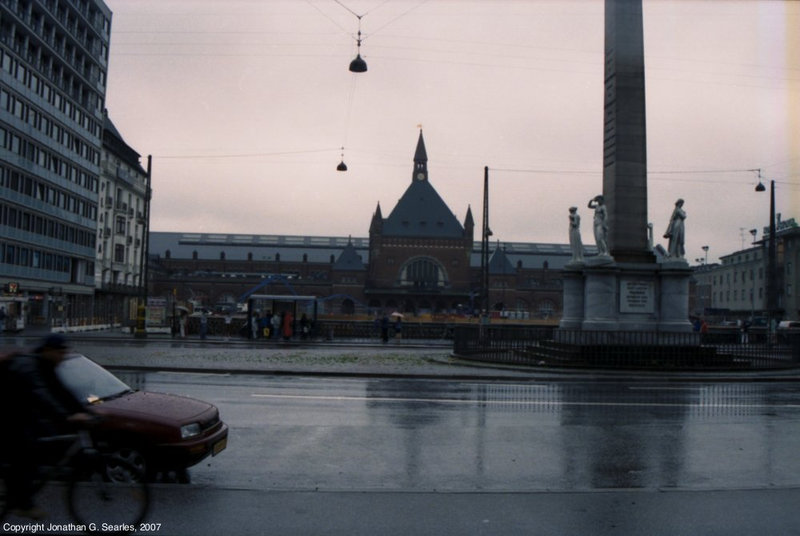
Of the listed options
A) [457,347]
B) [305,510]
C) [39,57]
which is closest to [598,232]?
[457,347]

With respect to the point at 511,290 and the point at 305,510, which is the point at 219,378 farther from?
the point at 511,290

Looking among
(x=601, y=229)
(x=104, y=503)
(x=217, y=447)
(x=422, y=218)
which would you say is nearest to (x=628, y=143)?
(x=601, y=229)

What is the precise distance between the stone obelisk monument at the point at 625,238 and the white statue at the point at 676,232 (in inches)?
16.3

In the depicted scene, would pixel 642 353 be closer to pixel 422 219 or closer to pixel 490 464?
pixel 490 464

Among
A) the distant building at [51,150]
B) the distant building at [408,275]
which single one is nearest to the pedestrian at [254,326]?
the distant building at [51,150]

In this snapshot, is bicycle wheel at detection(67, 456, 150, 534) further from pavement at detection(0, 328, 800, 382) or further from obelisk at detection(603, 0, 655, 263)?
obelisk at detection(603, 0, 655, 263)

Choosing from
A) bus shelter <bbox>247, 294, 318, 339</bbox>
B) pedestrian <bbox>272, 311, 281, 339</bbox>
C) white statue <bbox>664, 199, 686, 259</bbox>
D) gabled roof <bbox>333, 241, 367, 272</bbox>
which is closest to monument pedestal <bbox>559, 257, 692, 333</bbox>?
white statue <bbox>664, 199, 686, 259</bbox>

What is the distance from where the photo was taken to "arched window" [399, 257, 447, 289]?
109875 mm

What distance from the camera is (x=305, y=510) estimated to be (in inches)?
232

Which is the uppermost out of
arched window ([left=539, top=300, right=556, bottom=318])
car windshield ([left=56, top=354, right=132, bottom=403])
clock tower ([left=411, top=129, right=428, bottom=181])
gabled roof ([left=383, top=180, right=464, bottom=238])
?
→ clock tower ([left=411, top=129, right=428, bottom=181])

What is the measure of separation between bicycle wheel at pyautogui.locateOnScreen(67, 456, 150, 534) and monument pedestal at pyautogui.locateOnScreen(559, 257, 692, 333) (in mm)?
18043

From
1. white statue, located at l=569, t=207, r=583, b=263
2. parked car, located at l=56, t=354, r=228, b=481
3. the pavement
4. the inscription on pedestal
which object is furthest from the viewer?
white statue, located at l=569, t=207, r=583, b=263

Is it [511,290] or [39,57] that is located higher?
[39,57]

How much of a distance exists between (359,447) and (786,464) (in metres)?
5.17
